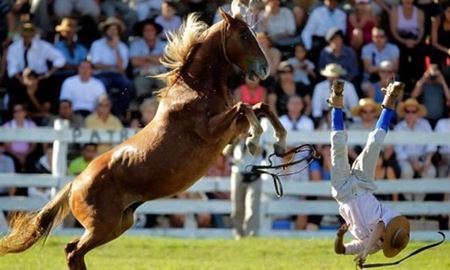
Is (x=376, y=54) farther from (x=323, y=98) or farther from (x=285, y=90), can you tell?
(x=285, y=90)

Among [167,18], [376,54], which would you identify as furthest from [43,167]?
[376,54]

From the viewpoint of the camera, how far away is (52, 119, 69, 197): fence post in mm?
17330

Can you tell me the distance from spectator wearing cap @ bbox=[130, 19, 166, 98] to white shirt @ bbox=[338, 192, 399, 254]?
8.28m

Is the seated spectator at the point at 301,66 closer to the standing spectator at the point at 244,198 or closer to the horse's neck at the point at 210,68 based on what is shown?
the standing spectator at the point at 244,198

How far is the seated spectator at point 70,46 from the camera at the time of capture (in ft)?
62.5

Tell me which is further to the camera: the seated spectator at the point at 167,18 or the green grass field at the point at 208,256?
the seated spectator at the point at 167,18

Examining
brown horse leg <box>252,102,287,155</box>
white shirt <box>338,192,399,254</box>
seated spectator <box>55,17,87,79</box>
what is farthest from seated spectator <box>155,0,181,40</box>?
white shirt <box>338,192,399,254</box>

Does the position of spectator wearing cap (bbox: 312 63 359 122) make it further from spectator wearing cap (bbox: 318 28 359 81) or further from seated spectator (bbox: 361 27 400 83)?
seated spectator (bbox: 361 27 400 83)

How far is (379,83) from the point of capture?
1884cm

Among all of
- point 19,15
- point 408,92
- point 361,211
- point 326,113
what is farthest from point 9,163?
point 361,211

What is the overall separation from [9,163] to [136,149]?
22.7ft

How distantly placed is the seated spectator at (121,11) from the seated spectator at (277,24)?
6.03ft

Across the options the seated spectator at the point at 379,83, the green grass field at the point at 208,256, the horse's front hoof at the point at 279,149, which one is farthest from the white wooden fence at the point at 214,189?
the horse's front hoof at the point at 279,149

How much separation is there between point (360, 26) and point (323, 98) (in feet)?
5.46
